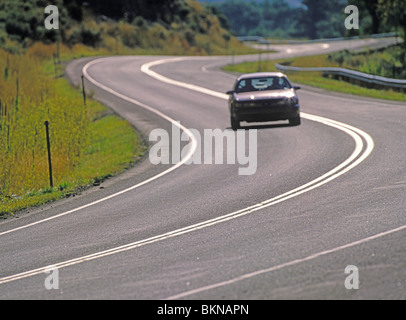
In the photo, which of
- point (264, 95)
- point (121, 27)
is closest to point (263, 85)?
point (264, 95)

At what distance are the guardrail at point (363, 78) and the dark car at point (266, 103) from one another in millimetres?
11662

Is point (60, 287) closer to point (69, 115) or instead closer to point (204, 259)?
point (204, 259)

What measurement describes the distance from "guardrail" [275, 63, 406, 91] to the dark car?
38.3 ft

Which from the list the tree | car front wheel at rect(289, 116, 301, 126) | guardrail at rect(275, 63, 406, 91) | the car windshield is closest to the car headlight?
car front wheel at rect(289, 116, 301, 126)

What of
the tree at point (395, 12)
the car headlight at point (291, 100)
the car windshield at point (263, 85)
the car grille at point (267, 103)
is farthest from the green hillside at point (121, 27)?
the car headlight at point (291, 100)

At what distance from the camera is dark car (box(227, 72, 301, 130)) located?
22.7 m

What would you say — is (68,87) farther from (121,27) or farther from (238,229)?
(121,27)

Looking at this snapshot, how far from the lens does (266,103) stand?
22.8 meters

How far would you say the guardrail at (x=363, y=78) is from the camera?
35.2 meters

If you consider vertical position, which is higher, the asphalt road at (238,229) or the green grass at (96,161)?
the asphalt road at (238,229)

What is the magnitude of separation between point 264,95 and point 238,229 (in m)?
13.0

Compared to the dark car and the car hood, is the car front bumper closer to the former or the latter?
the dark car

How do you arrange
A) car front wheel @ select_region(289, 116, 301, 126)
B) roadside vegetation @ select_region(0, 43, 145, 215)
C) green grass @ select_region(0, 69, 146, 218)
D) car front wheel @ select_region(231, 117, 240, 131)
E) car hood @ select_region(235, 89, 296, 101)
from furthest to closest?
car front wheel @ select_region(231, 117, 240, 131), car front wheel @ select_region(289, 116, 301, 126), car hood @ select_region(235, 89, 296, 101), roadside vegetation @ select_region(0, 43, 145, 215), green grass @ select_region(0, 69, 146, 218)

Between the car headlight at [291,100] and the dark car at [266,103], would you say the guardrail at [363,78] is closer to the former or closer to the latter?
the dark car at [266,103]
